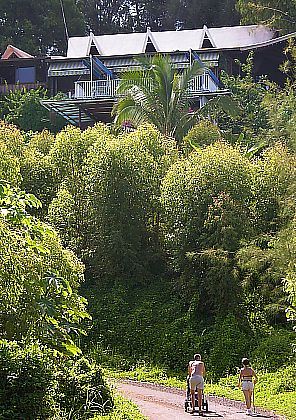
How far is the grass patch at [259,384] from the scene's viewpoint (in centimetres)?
1292

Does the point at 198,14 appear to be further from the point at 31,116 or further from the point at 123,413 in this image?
the point at 123,413

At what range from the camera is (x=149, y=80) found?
69.7ft

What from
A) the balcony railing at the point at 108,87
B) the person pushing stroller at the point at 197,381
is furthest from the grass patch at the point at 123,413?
the balcony railing at the point at 108,87

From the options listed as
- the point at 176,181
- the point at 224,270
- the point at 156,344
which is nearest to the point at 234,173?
the point at 176,181

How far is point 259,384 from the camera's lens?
47.6ft

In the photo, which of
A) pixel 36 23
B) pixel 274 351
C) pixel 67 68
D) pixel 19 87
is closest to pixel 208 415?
pixel 274 351

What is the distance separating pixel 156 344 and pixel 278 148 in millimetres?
5635

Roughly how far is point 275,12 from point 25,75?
446 inches

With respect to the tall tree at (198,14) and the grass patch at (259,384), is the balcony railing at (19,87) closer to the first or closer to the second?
the tall tree at (198,14)

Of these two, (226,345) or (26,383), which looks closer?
(26,383)

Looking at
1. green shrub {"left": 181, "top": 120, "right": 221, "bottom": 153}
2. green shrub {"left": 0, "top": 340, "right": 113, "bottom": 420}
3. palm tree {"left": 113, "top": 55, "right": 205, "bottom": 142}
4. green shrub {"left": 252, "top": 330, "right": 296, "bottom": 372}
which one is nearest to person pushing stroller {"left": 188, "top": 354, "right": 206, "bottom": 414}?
green shrub {"left": 0, "top": 340, "right": 113, "bottom": 420}

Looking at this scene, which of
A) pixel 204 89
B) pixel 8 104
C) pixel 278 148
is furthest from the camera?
pixel 8 104

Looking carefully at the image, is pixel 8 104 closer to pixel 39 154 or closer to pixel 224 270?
pixel 39 154

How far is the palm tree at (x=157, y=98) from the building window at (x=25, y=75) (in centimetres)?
1192
